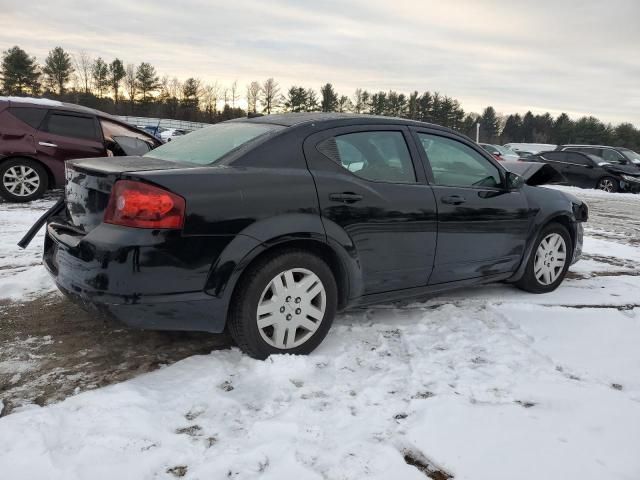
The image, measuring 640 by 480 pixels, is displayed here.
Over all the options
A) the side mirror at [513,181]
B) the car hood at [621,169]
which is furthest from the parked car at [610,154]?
the side mirror at [513,181]

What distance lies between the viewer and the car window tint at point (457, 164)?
12.7 feet

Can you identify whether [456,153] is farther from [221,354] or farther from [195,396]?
[195,396]

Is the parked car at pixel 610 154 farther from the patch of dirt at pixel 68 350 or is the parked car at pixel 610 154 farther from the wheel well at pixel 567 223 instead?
the patch of dirt at pixel 68 350

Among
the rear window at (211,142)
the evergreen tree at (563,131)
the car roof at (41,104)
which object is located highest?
the evergreen tree at (563,131)

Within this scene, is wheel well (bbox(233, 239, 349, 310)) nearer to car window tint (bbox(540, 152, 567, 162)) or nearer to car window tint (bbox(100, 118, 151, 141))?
car window tint (bbox(100, 118, 151, 141))

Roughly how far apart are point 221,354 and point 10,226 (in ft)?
14.8

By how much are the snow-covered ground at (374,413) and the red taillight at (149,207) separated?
861mm

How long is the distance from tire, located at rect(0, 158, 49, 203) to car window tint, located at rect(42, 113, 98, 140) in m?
0.60

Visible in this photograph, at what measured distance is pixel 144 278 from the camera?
2658 millimetres

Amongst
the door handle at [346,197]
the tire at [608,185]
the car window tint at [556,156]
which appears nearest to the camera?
the door handle at [346,197]

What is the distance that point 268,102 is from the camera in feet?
259

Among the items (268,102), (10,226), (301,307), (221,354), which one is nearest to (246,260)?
(301,307)

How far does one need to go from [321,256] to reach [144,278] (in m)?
1.07

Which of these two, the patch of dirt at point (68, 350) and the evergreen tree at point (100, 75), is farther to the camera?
A: the evergreen tree at point (100, 75)
